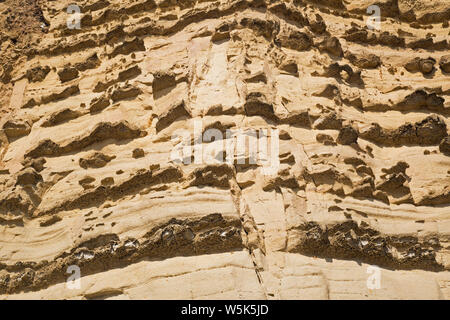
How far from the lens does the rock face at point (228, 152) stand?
884 cm

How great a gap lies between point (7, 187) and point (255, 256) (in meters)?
4.05

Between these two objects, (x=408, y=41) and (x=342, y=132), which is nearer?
(x=342, y=132)

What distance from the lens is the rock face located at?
8844 millimetres

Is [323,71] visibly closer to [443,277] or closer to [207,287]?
[443,277]

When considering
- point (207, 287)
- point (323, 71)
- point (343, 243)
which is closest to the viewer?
point (207, 287)

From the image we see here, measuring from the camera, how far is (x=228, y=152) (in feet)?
33.3

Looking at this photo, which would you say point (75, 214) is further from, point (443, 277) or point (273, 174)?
point (443, 277)

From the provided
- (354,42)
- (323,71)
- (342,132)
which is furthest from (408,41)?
(342,132)

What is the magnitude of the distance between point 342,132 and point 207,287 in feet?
11.7

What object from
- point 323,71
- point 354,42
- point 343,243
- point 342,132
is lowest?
point 343,243

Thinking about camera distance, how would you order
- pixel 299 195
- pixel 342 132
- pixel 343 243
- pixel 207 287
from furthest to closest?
pixel 342 132, pixel 299 195, pixel 343 243, pixel 207 287

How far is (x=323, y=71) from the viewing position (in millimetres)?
12398

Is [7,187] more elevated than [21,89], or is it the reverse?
[21,89]

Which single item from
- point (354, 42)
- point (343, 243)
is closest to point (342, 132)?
point (343, 243)
